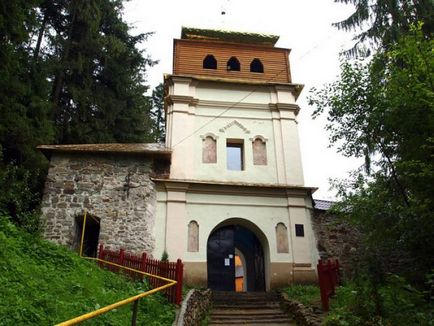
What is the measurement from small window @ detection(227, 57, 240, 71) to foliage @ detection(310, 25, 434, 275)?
21.5 feet

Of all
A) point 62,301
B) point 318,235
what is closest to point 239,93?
point 318,235

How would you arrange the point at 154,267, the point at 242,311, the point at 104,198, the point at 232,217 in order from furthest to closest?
1. the point at 232,217
2. the point at 104,198
3. the point at 242,311
4. the point at 154,267

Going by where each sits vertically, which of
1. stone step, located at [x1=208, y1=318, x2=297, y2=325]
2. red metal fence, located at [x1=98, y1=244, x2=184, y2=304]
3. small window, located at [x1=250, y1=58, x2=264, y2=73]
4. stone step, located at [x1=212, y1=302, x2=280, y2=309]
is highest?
small window, located at [x1=250, y1=58, x2=264, y2=73]

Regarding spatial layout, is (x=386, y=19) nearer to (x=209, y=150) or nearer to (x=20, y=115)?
(x=209, y=150)

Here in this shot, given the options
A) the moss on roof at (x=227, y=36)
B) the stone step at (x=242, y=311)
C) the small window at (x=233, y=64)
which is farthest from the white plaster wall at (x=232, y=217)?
the moss on roof at (x=227, y=36)

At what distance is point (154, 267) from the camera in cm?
841

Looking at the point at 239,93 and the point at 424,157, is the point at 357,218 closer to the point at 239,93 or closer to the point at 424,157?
the point at 424,157

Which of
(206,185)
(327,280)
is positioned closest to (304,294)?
(327,280)

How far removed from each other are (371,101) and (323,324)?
5035mm

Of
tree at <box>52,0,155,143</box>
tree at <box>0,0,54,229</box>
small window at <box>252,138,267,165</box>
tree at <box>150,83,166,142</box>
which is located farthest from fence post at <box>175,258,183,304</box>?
tree at <box>150,83,166,142</box>

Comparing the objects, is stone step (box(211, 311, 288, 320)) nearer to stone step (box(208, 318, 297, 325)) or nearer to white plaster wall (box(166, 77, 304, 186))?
stone step (box(208, 318, 297, 325))

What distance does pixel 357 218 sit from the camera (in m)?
8.73

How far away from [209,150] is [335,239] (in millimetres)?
5169

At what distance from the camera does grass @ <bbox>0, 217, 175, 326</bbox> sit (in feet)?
14.3
